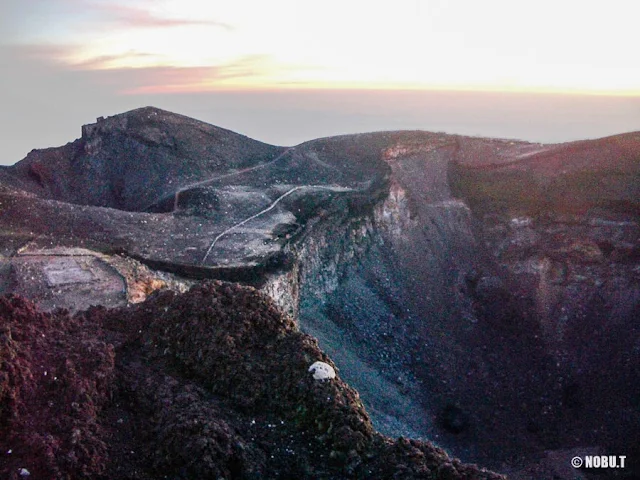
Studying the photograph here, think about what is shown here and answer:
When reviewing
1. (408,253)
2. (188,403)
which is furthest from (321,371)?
(408,253)

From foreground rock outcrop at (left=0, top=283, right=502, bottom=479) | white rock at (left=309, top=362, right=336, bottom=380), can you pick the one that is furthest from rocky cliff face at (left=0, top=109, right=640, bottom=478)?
white rock at (left=309, top=362, right=336, bottom=380)

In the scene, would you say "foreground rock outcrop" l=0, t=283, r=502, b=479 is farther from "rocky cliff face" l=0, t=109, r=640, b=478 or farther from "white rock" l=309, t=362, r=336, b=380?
"rocky cliff face" l=0, t=109, r=640, b=478

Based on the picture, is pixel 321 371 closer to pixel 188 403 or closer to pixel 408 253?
pixel 188 403

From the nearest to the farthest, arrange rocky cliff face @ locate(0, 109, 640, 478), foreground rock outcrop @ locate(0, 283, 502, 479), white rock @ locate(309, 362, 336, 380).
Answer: foreground rock outcrop @ locate(0, 283, 502, 479)
white rock @ locate(309, 362, 336, 380)
rocky cliff face @ locate(0, 109, 640, 478)

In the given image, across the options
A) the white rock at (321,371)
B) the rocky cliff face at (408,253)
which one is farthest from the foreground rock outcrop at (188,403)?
the rocky cliff face at (408,253)

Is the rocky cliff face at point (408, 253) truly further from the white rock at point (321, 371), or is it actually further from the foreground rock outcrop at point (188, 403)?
the white rock at point (321, 371)
